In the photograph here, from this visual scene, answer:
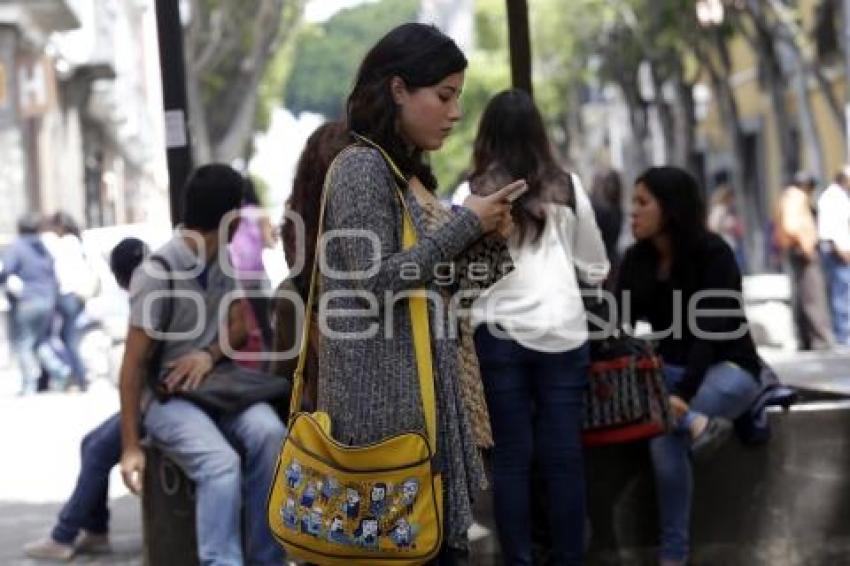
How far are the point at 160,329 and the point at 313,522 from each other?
2.44 metres

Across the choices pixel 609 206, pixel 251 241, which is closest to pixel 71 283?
pixel 251 241

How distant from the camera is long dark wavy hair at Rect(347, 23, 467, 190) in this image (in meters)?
4.38

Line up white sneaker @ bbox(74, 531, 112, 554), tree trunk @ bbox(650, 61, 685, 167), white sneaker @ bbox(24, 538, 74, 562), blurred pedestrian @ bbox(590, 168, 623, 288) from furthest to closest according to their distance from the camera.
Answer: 1. tree trunk @ bbox(650, 61, 685, 167)
2. blurred pedestrian @ bbox(590, 168, 623, 288)
3. white sneaker @ bbox(74, 531, 112, 554)
4. white sneaker @ bbox(24, 538, 74, 562)

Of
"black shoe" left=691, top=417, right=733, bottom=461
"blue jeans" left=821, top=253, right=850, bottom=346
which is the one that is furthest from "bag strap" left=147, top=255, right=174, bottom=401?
"blue jeans" left=821, top=253, right=850, bottom=346

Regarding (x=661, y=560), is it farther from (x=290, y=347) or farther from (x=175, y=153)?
(x=175, y=153)

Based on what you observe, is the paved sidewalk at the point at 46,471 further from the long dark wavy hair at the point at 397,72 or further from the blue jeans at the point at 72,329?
the long dark wavy hair at the point at 397,72

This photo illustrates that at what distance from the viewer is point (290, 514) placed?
4375 millimetres

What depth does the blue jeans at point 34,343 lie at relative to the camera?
1764 cm

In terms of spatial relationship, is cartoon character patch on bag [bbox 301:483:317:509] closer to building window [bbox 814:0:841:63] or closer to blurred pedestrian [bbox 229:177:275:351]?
blurred pedestrian [bbox 229:177:275:351]

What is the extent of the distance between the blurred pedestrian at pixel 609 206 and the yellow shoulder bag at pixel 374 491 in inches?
212

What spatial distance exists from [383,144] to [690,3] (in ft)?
93.3

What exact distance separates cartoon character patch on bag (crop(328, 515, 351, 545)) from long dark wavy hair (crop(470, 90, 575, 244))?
8.05ft

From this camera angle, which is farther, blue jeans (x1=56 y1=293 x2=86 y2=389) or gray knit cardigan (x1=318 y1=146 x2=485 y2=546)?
blue jeans (x1=56 y1=293 x2=86 y2=389)

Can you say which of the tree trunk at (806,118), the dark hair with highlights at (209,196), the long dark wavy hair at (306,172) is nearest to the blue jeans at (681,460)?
the long dark wavy hair at (306,172)
